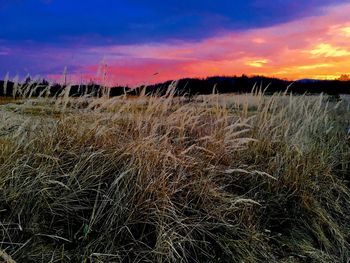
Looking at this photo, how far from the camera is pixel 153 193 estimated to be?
4211 millimetres

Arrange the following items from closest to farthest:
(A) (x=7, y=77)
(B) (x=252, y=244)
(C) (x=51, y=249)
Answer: (C) (x=51, y=249)
(B) (x=252, y=244)
(A) (x=7, y=77)

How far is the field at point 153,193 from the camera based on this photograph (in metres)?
3.82

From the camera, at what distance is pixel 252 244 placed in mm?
4266

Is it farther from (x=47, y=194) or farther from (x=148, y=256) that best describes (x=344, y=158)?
(x=47, y=194)

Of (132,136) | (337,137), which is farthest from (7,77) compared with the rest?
(337,137)

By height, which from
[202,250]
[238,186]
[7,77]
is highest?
[7,77]

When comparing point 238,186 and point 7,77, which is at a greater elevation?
point 7,77

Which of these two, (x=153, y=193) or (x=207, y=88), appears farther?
(x=207, y=88)

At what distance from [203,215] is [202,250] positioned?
41cm

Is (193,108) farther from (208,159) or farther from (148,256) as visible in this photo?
(148,256)

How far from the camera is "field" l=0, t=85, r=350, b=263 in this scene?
150 inches

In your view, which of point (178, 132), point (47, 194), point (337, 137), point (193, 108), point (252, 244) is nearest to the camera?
point (47, 194)

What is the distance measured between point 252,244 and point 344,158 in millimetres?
3096

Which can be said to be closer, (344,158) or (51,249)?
(51,249)
